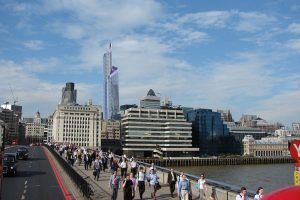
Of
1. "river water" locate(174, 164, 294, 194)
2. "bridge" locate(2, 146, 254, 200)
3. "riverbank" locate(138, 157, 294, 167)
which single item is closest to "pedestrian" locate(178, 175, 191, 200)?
"bridge" locate(2, 146, 254, 200)

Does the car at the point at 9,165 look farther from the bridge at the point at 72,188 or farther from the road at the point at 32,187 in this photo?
the bridge at the point at 72,188

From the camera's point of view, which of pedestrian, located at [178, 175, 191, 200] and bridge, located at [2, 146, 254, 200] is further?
bridge, located at [2, 146, 254, 200]

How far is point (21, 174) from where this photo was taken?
1458 inches

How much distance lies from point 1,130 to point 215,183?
11.6 m

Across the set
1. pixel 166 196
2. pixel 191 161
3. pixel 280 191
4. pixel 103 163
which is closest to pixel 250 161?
pixel 191 161

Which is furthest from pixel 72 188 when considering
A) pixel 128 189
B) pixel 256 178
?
pixel 256 178

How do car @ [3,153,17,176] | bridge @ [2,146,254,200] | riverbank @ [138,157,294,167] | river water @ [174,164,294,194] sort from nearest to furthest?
bridge @ [2,146,254,200]
car @ [3,153,17,176]
river water @ [174,164,294,194]
riverbank @ [138,157,294,167]

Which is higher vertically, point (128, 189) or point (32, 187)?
point (128, 189)

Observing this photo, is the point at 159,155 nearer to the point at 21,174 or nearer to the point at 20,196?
the point at 21,174

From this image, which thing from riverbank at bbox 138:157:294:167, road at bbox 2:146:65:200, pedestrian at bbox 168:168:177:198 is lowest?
riverbank at bbox 138:157:294:167

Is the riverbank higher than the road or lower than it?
lower

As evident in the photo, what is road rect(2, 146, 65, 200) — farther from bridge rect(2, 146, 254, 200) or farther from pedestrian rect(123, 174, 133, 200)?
pedestrian rect(123, 174, 133, 200)

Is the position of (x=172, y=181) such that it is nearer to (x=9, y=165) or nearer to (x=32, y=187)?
(x=32, y=187)

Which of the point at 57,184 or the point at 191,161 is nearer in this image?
the point at 57,184
